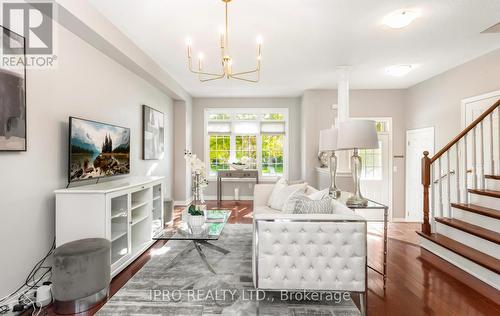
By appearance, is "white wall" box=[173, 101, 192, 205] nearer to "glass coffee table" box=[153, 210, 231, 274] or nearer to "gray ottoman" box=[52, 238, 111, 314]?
"glass coffee table" box=[153, 210, 231, 274]

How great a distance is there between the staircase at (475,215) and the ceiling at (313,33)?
1.17m

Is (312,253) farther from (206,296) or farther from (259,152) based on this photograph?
(259,152)

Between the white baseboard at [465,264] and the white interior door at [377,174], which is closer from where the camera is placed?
the white baseboard at [465,264]

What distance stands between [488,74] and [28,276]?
600 cm

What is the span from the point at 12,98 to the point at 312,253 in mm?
2652

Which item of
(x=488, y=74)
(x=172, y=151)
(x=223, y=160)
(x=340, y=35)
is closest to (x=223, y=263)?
(x=340, y=35)

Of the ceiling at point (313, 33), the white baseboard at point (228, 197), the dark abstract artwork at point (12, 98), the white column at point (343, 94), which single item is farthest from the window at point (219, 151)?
the dark abstract artwork at point (12, 98)

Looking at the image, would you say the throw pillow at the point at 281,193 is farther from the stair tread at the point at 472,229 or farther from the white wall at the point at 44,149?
the white wall at the point at 44,149

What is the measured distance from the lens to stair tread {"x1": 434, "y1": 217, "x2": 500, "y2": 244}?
2.58 meters

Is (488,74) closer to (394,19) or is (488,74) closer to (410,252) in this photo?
(394,19)

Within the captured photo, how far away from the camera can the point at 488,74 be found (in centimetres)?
349

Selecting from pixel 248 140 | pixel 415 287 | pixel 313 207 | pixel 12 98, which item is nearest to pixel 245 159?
pixel 248 140

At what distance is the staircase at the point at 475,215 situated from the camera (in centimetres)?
257

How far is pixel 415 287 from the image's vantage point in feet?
7.75
